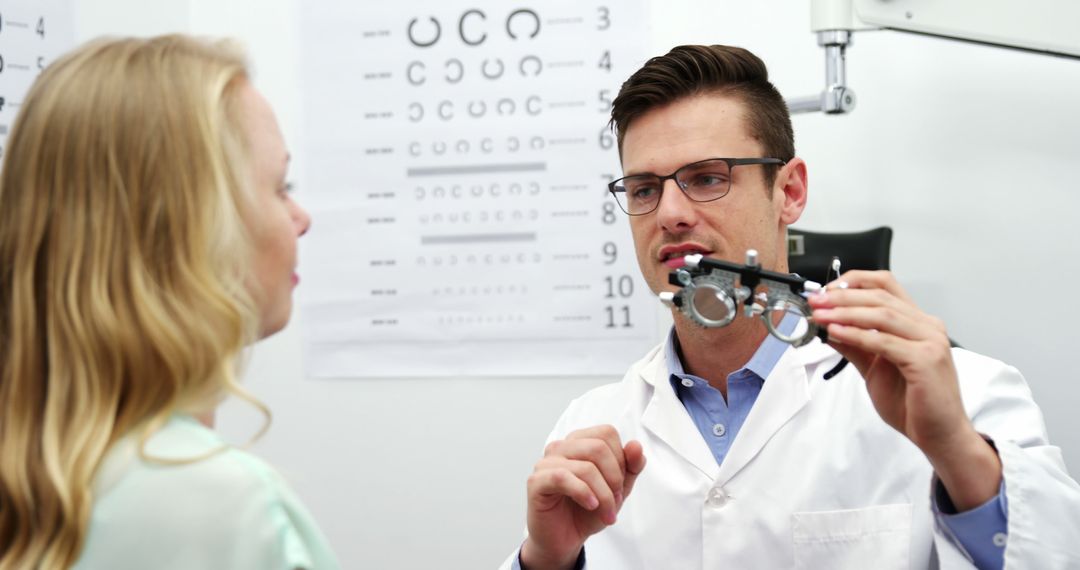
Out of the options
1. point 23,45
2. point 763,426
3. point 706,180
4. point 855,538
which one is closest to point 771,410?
point 763,426

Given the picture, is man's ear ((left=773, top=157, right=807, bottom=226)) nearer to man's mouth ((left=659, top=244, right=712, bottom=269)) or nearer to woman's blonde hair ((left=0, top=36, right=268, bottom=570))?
man's mouth ((left=659, top=244, right=712, bottom=269))

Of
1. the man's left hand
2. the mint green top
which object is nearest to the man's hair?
the man's left hand

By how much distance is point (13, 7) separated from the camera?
145cm

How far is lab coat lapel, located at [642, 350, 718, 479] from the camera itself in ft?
3.86

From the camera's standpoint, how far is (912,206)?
5.14 feet

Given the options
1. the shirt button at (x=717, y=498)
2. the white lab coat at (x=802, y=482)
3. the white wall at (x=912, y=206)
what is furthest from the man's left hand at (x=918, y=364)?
the white wall at (x=912, y=206)

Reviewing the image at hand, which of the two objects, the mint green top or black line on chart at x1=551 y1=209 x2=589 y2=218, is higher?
black line on chart at x1=551 y1=209 x2=589 y2=218

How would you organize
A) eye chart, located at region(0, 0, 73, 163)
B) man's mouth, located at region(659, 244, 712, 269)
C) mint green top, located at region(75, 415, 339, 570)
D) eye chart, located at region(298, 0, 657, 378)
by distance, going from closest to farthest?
mint green top, located at region(75, 415, 339, 570) → man's mouth, located at region(659, 244, 712, 269) → eye chart, located at region(0, 0, 73, 163) → eye chart, located at region(298, 0, 657, 378)

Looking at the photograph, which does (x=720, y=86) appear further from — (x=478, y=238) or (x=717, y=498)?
(x=478, y=238)

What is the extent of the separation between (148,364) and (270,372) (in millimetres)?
1262

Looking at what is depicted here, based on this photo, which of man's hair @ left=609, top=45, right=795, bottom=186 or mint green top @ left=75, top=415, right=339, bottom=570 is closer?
mint green top @ left=75, top=415, right=339, bottom=570

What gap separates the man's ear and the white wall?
12.1 inches

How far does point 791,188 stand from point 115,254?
88 cm

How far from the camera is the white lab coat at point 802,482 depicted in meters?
1.09
